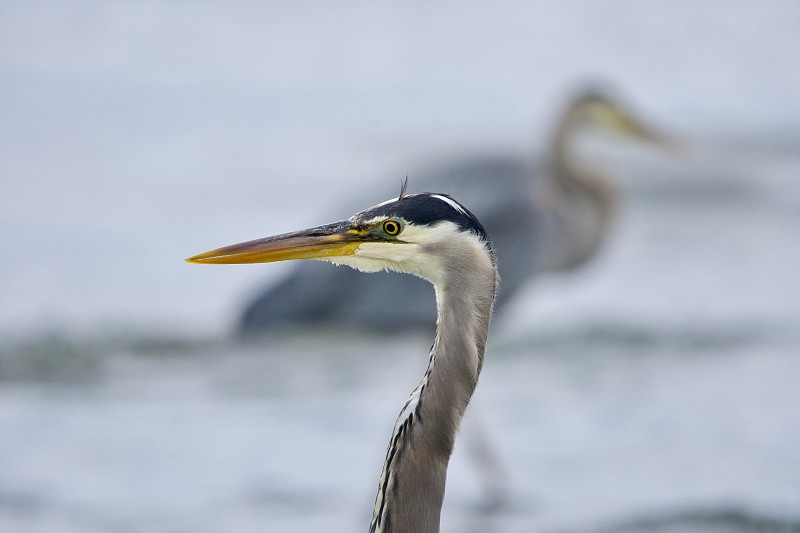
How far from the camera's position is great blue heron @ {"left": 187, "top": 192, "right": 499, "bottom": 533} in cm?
281

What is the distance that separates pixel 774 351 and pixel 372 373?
2.19m

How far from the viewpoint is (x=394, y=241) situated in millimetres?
2857

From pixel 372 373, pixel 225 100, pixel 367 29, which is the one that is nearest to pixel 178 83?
pixel 225 100

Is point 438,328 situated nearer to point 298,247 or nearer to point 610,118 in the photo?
point 298,247

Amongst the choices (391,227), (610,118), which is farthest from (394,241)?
(610,118)

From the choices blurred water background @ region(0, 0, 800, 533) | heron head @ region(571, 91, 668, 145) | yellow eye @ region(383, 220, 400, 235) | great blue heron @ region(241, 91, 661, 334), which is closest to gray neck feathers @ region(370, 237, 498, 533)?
yellow eye @ region(383, 220, 400, 235)

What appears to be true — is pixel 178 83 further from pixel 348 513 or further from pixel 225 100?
pixel 348 513

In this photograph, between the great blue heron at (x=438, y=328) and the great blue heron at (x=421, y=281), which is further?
the great blue heron at (x=421, y=281)

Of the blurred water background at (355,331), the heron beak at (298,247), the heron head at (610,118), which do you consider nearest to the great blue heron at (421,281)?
the blurred water background at (355,331)

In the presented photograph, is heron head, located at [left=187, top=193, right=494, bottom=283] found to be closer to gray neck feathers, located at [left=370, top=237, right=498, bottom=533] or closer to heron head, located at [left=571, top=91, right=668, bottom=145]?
gray neck feathers, located at [left=370, top=237, right=498, bottom=533]

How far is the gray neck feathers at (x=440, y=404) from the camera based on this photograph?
2.83 metres

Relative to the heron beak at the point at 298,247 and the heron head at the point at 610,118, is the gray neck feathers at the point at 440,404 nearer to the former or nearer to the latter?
the heron beak at the point at 298,247

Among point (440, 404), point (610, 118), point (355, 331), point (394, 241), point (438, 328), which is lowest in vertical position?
point (440, 404)

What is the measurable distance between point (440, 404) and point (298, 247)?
454 millimetres
